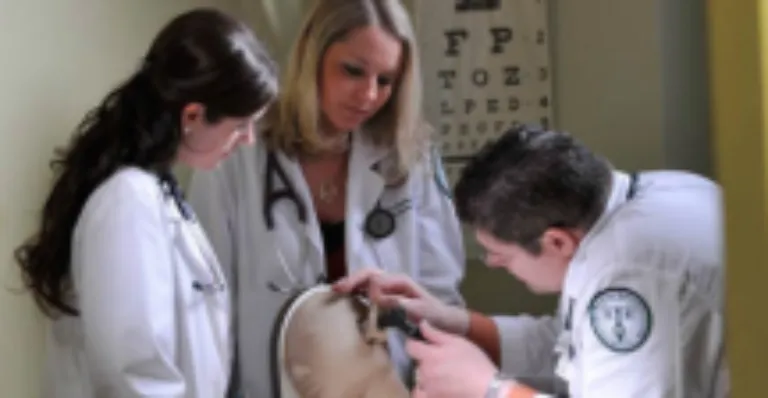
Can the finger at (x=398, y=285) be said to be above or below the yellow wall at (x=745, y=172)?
below

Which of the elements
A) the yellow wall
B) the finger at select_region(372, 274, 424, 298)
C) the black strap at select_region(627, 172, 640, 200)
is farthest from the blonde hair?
the yellow wall

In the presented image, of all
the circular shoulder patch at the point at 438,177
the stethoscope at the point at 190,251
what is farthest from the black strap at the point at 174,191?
the circular shoulder patch at the point at 438,177

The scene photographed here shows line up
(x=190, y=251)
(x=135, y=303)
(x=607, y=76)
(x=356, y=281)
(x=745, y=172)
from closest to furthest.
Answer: (x=745, y=172) < (x=135, y=303) < (x=190, y=251) < (x=356, y=281) < (x=607, y=76)

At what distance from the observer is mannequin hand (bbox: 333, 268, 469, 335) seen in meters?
1.24

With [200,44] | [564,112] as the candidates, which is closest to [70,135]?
[200,44]

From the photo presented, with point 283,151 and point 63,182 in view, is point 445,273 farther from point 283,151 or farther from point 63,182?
point 63,182

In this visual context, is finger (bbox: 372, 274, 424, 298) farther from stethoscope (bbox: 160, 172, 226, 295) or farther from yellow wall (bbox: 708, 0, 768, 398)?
yellow wall (bbox: 708, 0, 768, 398)

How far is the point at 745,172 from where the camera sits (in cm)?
42

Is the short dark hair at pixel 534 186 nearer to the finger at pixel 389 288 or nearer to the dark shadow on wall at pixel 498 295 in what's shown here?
the finger at pixel 389 288

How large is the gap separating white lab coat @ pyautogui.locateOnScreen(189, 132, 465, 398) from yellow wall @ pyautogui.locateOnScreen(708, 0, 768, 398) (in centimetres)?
90

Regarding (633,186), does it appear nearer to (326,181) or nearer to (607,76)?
(326,181)

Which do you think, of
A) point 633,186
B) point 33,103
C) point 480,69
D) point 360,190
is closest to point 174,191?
point 33,103

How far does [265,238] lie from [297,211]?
6cm

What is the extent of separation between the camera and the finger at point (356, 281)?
123cm
